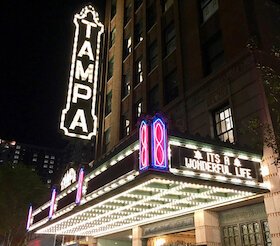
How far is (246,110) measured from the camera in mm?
13359

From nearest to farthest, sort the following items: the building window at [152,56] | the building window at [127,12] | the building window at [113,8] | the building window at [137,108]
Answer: the building window at [152,56] < the building window at [137,108] < the building window at [127,12] < the building window at [113,8]

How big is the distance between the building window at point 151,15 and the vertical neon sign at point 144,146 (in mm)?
16143

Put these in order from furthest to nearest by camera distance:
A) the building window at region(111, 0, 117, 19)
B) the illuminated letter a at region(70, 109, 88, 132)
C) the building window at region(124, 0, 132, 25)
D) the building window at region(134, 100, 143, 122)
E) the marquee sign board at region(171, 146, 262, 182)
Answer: the building window at region(111, 0, 117, 19) < the building window at region(124, 0, 132, 25) < the building window at region(134, 100, 143, 122) < the illuminated letter a at region(70, 109, 88, 132) < the marquee sign board at region(171, 146, 262, 182)

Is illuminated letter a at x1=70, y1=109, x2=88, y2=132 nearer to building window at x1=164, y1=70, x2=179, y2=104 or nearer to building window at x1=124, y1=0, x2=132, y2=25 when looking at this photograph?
building window at x1=164, y1=70, x2=179, y2=104

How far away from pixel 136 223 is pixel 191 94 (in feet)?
27.6

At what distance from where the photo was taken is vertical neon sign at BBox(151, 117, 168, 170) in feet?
31.1

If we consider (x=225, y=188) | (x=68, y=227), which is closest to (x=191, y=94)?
(x=225, y=188)

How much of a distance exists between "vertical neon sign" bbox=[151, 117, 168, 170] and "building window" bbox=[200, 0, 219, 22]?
9978 mm

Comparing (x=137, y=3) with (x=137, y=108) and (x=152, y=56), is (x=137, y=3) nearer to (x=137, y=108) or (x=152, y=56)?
(x=152, y=56)

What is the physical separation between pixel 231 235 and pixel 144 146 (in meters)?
6.91

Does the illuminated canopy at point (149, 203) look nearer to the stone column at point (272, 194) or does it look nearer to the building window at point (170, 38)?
the stone column at point (272, 194)

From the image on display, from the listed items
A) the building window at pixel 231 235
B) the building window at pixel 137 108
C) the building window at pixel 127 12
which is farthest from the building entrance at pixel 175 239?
the building window at pixel 127 12

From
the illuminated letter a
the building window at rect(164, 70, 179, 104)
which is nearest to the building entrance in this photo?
the illuminated letter a

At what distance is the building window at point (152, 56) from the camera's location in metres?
23.1
